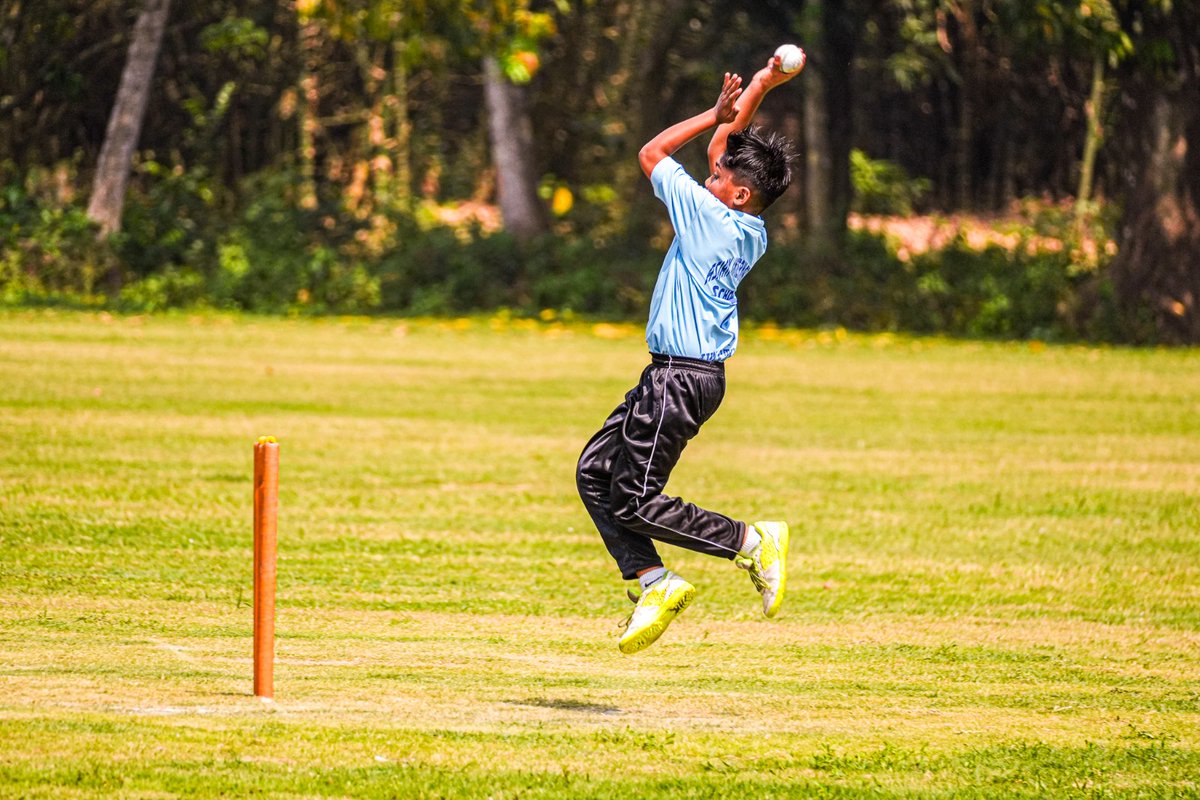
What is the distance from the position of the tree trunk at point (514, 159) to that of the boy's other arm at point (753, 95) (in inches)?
850

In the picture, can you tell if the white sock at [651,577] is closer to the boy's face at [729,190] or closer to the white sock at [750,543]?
the white sock at [750,543]

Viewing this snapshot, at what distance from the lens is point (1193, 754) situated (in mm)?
6668

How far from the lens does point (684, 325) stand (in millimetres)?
7266

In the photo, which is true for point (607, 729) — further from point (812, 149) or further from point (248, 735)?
point (812, 149)

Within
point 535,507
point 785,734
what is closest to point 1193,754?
point 785,734

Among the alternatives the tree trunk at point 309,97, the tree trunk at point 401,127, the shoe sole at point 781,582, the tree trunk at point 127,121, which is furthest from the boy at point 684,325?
the tree trunk at point 401,127

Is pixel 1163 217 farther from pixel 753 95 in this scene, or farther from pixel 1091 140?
pixel 753 95

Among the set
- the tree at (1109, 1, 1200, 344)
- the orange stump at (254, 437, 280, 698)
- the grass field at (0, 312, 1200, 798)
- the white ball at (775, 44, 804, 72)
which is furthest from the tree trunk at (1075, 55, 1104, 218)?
the orange stump at (254, 437, 280, 698)

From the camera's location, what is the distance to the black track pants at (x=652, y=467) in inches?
287

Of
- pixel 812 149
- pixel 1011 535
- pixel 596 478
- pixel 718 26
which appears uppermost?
pixel 718 26

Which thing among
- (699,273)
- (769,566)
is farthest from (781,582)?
(699,273)

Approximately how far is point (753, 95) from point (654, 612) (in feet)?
6.43

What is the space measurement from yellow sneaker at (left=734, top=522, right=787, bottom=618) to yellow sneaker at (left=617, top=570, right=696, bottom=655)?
33 cm

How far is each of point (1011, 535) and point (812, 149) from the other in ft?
56.9
